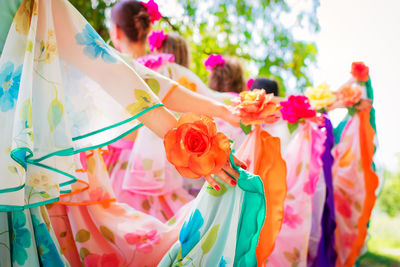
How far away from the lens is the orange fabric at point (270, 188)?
3.64 ft

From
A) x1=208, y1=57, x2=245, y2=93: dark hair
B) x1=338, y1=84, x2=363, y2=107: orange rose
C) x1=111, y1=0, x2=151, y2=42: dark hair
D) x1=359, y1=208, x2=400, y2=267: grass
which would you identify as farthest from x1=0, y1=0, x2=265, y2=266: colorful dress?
x1=208, y1=57, x2=245, y2=93: dark hair

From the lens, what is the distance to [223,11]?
529 centimetres

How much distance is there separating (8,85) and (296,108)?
5.13 feet

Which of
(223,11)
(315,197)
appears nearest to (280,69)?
(223,11)

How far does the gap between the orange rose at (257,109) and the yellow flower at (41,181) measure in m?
0.74

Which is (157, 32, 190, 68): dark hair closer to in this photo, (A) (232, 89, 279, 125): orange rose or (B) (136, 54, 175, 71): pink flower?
(B) (136, 54, 175, 71): pink flower

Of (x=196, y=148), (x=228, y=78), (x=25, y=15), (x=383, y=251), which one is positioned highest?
(x=228, y=78)

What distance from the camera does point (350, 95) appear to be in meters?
2.43

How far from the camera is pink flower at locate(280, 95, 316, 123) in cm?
207

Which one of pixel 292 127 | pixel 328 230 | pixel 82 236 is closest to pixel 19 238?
pixel 82 236

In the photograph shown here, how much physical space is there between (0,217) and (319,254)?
Answer: 1771mm

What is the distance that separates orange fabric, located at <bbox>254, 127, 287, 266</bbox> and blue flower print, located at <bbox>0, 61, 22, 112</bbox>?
816mm

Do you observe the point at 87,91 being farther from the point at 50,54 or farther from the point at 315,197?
the point at 315,197

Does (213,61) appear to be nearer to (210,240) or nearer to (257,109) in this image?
(257,109)
